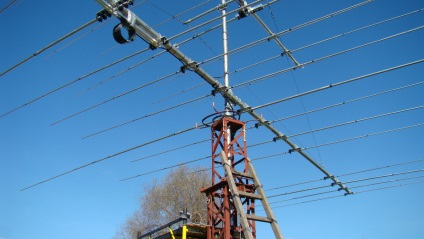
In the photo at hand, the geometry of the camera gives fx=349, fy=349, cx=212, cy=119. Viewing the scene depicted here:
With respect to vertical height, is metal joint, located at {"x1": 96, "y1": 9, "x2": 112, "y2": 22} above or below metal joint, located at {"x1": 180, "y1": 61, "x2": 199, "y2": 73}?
above

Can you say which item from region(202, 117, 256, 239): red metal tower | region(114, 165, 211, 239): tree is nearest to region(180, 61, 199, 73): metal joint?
region(202, 117, 256, 239): red metal tower

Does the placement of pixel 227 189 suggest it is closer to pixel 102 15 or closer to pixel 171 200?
pixel 102 15

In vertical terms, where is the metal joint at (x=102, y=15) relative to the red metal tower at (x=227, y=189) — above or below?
above

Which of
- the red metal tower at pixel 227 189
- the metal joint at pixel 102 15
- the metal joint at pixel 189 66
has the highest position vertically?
the metal joint at pixel 102 15

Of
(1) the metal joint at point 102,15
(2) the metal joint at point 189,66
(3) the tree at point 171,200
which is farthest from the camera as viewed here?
(3) the tree at point 171,200

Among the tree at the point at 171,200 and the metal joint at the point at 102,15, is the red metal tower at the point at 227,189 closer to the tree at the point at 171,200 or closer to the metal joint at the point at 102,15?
the metal joint at the point at 102,15

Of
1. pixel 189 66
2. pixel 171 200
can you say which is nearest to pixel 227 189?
pixel 189 66

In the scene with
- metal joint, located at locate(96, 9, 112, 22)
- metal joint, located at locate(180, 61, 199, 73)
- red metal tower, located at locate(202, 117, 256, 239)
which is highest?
metal joint, located at locate(96, 9, 112, 22)

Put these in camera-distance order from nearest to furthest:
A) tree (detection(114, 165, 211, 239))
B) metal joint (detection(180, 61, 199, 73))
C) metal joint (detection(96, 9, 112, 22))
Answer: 1. metal joint (detection(96, 9, 112, 22))
2. metal joint (detection(180, 61, 199, 73))
3. tree (detection(114, 165, 211, 239))

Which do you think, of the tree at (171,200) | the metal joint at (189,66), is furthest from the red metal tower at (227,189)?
the tree at (171,200)

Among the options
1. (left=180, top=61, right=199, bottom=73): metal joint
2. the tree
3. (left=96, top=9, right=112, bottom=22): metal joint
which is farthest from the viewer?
the tree

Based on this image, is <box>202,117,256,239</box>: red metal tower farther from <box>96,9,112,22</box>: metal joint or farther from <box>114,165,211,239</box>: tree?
<box>114,165,211,239</box>: tree

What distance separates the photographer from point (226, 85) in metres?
10.6

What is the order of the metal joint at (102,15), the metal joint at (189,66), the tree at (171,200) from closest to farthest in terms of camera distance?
1. the metal joint at (102,15)
2. the metal joint at (189,66)
3. the tree at (171,200)
